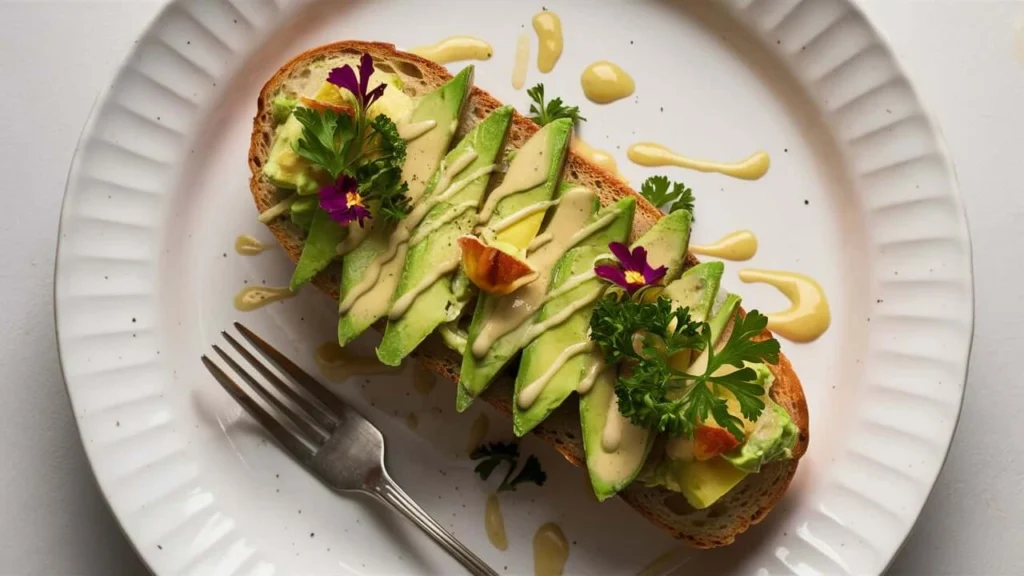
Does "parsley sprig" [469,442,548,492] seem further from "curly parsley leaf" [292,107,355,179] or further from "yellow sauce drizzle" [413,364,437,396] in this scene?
"curly parsley leaf" [292,107,355,179]

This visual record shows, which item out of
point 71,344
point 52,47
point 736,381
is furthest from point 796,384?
point 52,47

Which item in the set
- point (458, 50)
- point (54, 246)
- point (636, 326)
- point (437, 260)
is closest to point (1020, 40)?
point (636, 326)

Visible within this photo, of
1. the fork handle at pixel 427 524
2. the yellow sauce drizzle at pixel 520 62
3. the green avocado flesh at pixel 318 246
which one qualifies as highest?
the yellow sauce drizzle at pixel 520 62

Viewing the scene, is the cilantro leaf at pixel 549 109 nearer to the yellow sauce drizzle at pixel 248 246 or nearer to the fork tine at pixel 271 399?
the yellow sauce drizzle at pixel 248 246

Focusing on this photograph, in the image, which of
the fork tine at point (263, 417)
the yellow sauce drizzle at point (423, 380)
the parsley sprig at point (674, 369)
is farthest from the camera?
the yellow sauce drizzle at point (423, 380)

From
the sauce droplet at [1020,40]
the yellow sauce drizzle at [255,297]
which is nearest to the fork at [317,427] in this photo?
the yellow sauce drizzle at [255,297]

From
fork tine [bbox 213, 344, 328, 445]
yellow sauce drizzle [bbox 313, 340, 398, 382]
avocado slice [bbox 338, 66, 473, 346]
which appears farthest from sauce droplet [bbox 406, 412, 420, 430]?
avocado slice [bbox 338, 66, 473, 346]
